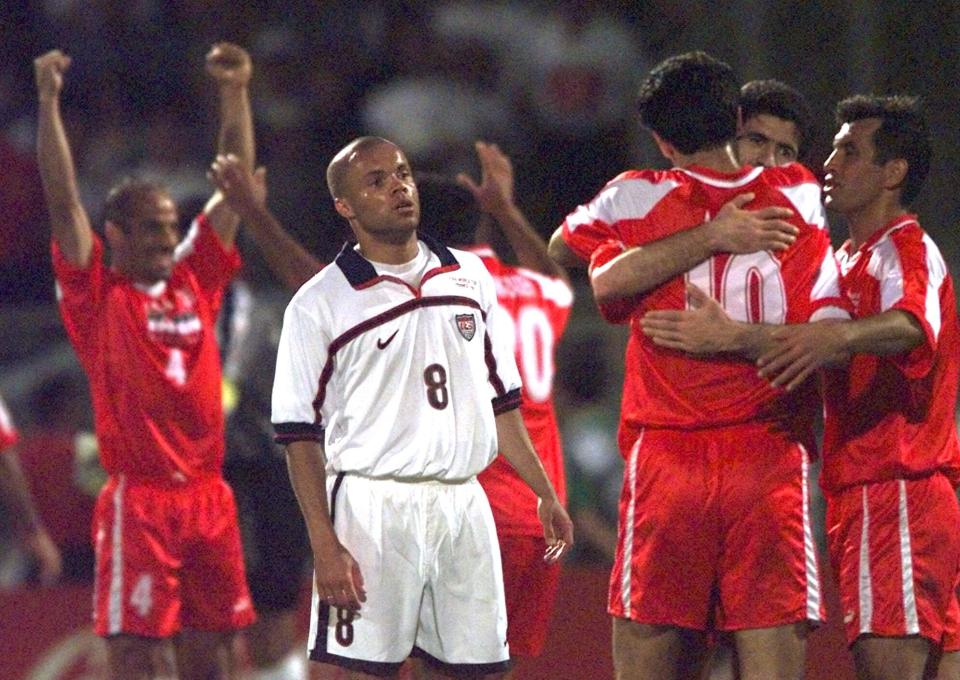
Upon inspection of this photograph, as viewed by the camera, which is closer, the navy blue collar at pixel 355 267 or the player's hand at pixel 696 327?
the player's hand at pixel 696 327

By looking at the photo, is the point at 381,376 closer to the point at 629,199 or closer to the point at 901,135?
the point at 629,199

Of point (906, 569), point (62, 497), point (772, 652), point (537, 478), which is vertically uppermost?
point (537, 478)

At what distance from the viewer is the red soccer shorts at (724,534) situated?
4.09 m

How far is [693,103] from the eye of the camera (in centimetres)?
411

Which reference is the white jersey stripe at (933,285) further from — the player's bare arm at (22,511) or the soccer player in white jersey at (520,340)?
the player's bare arm at (22,511)

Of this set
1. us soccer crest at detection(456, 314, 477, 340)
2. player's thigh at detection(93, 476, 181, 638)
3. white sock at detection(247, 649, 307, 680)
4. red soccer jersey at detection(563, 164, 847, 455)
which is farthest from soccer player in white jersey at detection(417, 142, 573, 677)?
white sock at detection(247, 649, 307, 680)

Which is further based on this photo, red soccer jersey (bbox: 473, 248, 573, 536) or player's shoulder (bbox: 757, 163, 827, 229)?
red soccer jersey (bbox: 473, 248, 573, 536)

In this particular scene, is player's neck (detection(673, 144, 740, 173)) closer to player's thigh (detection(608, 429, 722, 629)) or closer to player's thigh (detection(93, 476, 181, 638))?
player's thigh (detection(608, 429, 722, 629))

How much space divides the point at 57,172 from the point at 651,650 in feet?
8.96

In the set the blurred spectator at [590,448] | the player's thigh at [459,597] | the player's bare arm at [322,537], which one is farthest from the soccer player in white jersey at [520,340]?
the blurred spectator at [590,448]

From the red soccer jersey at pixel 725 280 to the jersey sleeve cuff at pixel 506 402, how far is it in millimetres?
456

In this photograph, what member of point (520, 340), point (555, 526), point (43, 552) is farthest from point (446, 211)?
point (43, 552)

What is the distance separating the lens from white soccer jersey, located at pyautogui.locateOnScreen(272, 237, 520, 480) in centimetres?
418

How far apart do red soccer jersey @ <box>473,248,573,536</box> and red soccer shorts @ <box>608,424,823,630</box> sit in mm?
1002
